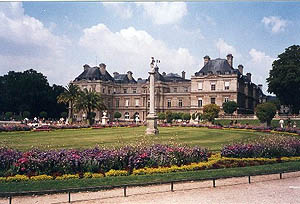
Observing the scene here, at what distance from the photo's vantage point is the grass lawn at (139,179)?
1028 centimetres

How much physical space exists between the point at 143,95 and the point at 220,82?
19902 mm

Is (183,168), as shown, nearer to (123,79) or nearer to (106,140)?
(106,140)

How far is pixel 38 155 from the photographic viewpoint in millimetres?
12219

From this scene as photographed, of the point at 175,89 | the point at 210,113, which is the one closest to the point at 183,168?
the point at 210,113

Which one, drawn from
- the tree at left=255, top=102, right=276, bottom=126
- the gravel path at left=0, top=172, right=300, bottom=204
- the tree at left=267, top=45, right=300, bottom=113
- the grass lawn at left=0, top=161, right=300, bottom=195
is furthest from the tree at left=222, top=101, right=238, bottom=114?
the gravel path at left=0, top=172, right=300, bottom=204

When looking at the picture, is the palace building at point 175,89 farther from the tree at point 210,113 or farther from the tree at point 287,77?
the tree at point 210,113

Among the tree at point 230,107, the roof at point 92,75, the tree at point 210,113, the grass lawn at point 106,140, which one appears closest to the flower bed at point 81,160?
the grass lawn at point 106,140

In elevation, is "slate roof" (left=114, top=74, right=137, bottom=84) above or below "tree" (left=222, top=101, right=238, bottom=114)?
above

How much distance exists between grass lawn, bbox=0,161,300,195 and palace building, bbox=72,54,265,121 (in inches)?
1981

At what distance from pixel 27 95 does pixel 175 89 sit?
105 ft

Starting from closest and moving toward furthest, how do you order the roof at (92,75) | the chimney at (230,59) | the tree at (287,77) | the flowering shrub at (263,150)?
the flowering shrub at (263,150), the tree at (287,77), the chimney at (230,59), the roof at (92,75)

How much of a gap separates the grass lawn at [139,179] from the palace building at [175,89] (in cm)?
5032

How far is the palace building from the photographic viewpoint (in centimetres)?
6388

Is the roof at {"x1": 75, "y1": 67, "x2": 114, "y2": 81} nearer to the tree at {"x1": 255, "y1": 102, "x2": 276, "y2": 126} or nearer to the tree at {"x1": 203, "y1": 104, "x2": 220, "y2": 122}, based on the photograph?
the tree at {"x1": 203, "y1": 104, "x2": 220, "y2": 122}
